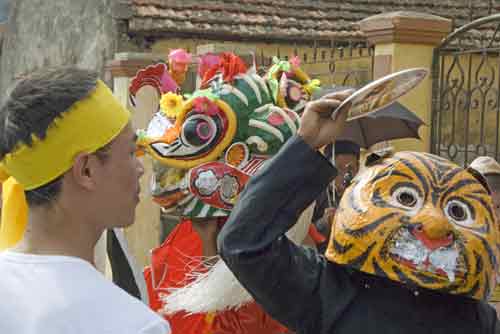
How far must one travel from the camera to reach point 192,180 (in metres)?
3.89

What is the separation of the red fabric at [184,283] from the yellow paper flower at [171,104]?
0.48 m

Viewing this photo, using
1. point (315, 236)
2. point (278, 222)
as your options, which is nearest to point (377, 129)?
point (315, 236)

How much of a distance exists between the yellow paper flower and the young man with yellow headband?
171 centimetres

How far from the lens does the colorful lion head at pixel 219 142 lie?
A: 3.85 metres

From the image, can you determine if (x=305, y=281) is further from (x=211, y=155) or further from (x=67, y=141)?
(x=211, y=155)

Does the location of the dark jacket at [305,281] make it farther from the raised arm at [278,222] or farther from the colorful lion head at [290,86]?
the colorful lion head at [290,86]

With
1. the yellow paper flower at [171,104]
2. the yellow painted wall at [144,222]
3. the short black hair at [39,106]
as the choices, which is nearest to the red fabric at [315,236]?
the yellow paper flower at [171,104]

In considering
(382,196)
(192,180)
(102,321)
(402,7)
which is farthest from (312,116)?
(402,7)

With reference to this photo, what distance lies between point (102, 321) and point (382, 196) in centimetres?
90

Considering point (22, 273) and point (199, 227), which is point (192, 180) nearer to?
point (199, 227)

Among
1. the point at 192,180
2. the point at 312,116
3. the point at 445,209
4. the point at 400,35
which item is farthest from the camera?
the point at 400,35

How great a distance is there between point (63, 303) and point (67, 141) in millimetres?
385

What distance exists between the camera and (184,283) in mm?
3840

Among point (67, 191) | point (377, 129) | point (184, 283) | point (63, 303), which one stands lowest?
point (184, 283)
